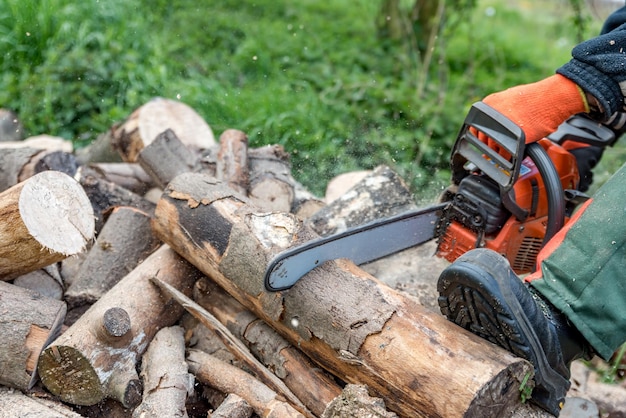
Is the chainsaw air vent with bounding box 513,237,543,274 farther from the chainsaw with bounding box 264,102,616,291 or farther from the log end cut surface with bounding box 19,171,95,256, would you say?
the log end cut surface with bounding box 19,171,95,256

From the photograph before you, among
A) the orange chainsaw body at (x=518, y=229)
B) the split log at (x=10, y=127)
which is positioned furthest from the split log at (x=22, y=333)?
the split log at (x=10, y=127)

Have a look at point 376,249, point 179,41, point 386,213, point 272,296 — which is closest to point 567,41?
point 179,41

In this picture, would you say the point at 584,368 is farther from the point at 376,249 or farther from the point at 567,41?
the point at 567,41

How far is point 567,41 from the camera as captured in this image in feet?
24.2

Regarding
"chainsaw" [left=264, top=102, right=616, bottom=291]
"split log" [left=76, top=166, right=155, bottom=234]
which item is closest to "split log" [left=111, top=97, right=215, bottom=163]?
"split log" [left=76, top=166, right=155, bottom=234]

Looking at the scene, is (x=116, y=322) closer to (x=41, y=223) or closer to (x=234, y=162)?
(x=41, y=223)

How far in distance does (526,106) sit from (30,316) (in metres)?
1.89

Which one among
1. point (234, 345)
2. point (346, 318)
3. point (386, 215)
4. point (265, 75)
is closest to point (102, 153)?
point (386, 215)

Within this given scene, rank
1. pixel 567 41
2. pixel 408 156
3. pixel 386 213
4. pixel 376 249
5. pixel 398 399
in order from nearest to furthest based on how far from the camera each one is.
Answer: pixel 398 399 → pixel 376 249 → pixel 386 213 → pixel 408 156 → pixel 567 41

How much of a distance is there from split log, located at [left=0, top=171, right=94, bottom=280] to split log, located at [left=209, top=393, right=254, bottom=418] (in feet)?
2.59

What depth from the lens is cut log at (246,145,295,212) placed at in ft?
10.1

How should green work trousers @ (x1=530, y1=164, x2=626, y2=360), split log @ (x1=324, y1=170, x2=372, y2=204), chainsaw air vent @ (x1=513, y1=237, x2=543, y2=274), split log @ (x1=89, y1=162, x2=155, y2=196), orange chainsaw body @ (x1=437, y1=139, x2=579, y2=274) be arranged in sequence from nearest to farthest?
green work trousers @ (x1=530, y1=164, x2=626, y2=360) → orange chainsaw body @ (x1=437, y1=139, x2=579, y2=274) → chainsaw air vent @ (x1=513, y1=237, x2=543, y2=274) → split log @ (x1=89, y1=162, x2=155, y2=196) → split log @ (x1=324, y1=170, x2=372, y2=204)

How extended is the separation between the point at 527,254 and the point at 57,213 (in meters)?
1.82

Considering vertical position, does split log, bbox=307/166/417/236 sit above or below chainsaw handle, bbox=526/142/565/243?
below
